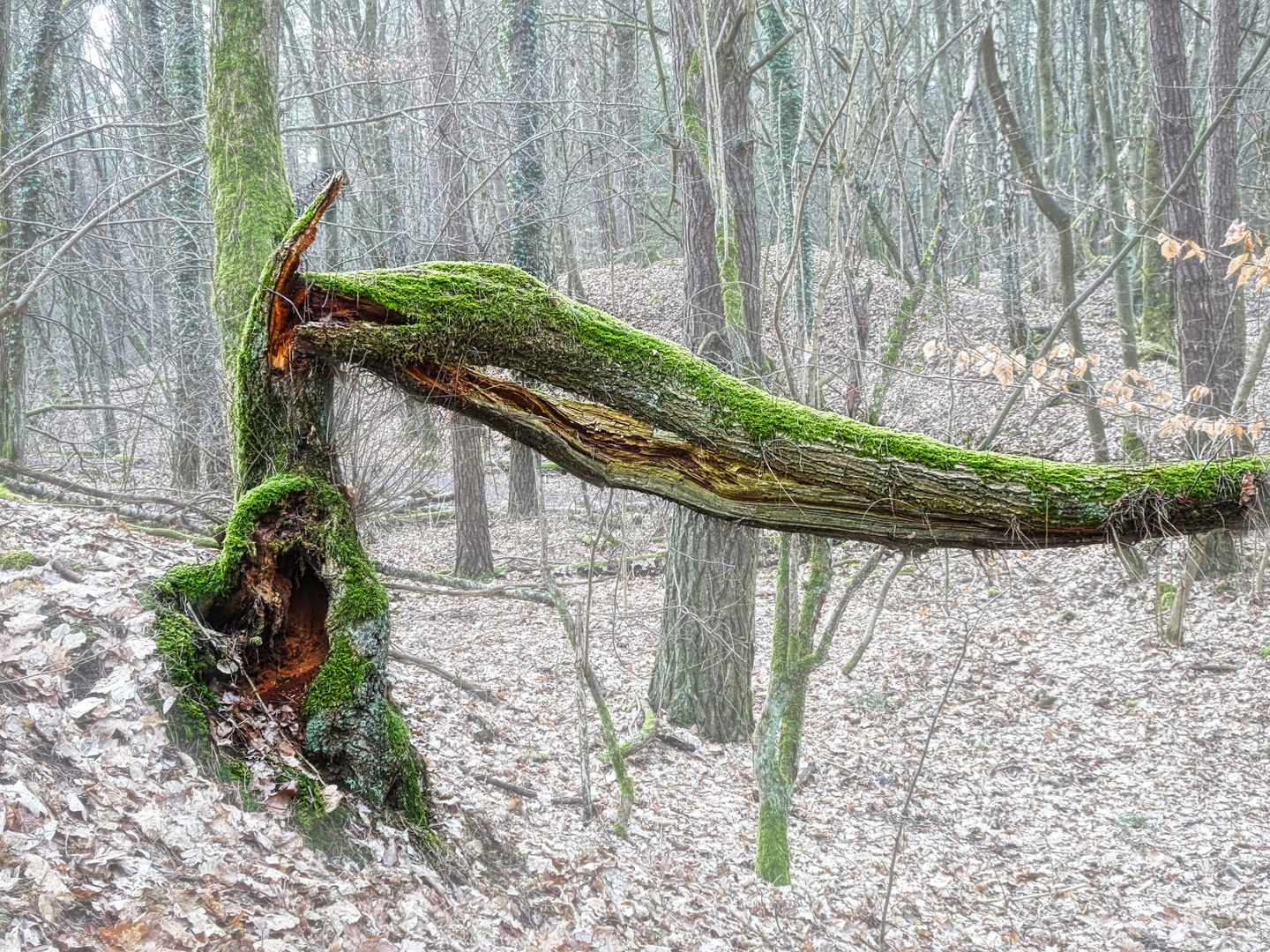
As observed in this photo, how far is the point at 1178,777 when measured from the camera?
22.3 ft

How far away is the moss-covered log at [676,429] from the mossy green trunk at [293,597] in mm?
222

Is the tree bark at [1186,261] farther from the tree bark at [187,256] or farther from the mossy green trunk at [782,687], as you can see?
the tree bark at [187,256]

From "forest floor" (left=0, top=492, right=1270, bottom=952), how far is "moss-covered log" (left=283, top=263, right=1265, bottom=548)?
93 cm

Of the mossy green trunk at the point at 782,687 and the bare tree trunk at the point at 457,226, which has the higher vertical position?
the bare tree trunk at the point at 457,226

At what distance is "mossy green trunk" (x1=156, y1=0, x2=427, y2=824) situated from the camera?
3328mm

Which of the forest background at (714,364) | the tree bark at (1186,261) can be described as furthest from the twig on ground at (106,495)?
the tree bark at (1186,261)

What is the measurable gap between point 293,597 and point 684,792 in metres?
4.11

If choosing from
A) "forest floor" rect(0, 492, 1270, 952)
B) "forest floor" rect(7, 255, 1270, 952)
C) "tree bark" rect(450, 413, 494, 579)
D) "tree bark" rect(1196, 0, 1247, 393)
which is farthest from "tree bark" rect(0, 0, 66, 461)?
"tree bark" rect(1196, 0, 1247, 393)

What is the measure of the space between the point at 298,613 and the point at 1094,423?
8.63m

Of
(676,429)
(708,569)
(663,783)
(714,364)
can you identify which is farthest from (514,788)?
(676,429)

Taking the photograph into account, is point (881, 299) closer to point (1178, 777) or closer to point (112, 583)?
point (1178, 777)

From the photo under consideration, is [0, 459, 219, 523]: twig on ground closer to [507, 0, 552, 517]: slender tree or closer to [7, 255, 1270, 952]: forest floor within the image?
[7, 255, 1270, 952]: forest floor

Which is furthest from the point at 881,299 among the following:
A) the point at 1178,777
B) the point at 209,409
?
the point at 209,409

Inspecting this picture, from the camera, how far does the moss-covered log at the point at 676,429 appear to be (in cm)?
310
